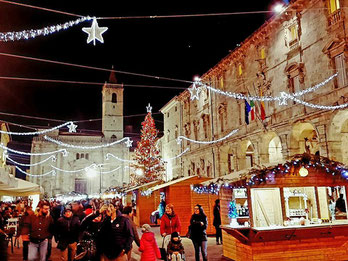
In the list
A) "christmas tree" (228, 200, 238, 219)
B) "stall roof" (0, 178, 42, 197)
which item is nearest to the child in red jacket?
"christmas tree" (228, 200, 238, 219)

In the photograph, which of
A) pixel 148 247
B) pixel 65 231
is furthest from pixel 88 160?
pixel 148 247

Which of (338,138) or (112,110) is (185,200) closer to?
(338,138)

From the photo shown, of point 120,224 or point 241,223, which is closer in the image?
point 120,224

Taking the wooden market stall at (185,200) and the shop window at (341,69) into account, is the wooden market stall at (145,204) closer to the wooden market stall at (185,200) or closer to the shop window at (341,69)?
the wooden market stall at (185,200)

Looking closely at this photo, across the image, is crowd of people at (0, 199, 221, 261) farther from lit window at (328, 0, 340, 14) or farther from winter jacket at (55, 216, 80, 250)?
lit window at (328, 0, 340, 14)

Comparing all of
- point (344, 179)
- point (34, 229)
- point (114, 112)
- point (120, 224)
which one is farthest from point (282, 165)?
point (114, 112)

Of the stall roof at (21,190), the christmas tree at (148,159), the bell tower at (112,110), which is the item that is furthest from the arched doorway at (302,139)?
the bell tower at (112,110)

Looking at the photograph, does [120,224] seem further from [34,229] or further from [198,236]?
[198,236]

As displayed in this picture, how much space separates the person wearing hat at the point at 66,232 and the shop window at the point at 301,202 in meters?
6.32

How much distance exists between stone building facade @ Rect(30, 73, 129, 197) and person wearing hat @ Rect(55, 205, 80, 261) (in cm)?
5871

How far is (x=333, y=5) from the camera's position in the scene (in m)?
17.8

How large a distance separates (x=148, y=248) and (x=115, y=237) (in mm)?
822

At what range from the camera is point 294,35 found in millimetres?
21156

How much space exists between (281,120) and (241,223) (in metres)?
12.7
